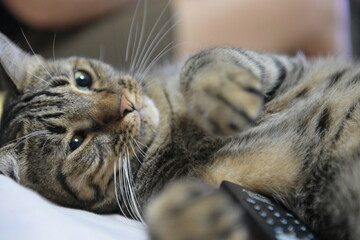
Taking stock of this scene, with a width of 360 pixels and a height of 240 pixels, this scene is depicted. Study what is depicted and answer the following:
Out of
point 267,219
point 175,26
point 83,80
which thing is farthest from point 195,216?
point 175,26

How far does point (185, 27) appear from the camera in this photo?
5.74 feet

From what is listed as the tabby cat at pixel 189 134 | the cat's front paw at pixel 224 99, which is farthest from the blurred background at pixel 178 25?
the cat's front paw at pixel 224 99

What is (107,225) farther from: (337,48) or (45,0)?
(45,0)

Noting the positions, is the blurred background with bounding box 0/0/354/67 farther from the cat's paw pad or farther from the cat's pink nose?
the cat's paw pad

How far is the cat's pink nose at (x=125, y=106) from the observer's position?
0.96 m

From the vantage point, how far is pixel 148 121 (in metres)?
1.02

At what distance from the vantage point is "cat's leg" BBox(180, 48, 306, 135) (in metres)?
0.74

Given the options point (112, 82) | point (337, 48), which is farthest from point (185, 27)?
point (112, 82)

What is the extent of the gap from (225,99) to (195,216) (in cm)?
28

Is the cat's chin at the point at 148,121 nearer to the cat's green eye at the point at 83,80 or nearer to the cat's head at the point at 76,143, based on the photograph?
the cat's head at the point at 76,143

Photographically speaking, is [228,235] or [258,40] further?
[258,40]

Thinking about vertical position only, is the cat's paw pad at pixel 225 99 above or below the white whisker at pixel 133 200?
above

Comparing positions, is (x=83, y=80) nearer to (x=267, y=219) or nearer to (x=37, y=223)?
(x=37, y=223)

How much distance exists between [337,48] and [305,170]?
3.14ft
